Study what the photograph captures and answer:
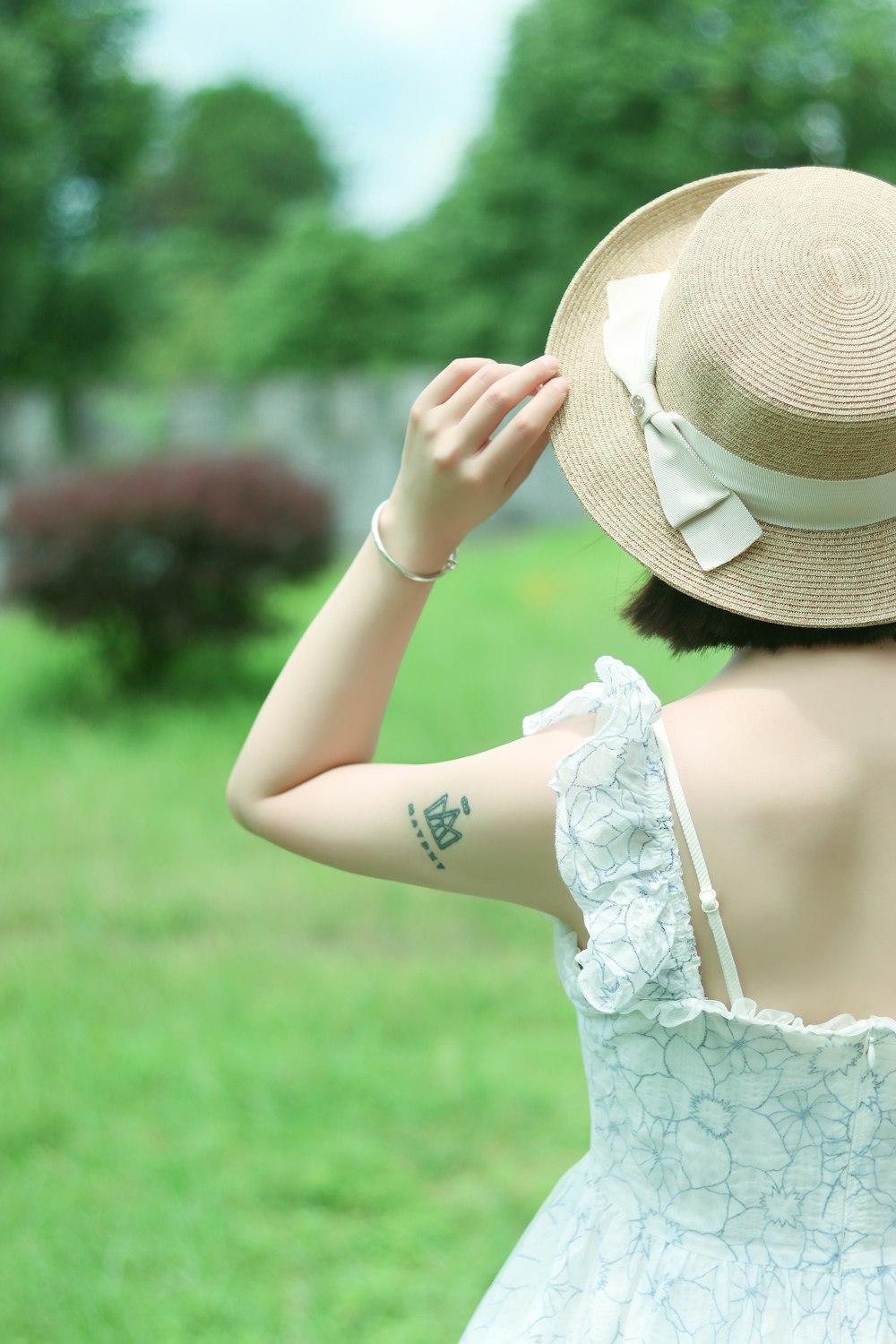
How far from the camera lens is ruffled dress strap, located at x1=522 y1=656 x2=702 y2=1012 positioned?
94cm

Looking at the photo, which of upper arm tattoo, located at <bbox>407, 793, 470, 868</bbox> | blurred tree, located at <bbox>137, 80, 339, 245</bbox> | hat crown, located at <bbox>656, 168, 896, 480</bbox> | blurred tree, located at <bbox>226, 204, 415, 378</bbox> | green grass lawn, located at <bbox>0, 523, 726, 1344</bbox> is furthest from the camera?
blurred tree, located at <bbox>137, 80, 339, 245</bbox>

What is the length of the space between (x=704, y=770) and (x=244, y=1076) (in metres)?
2.39

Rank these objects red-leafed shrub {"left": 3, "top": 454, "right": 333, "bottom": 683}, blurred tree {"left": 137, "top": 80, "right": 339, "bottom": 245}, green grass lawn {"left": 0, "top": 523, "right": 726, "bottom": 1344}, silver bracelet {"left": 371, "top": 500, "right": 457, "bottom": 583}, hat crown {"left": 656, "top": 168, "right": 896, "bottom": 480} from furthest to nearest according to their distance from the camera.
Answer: blurred tree {"left": 137, "top": 80, "right": 339, "bottom": 245} → red-leafed shrub {"left": 3, "top": 454, "right": 333, "bottom": 683} → green grass lawn {"left": 0, "top": 523, "right": 726, "bottom": 1344} → silver bracelet {"left": 371, "top": 500, "right": 457, "bottom": 583} → hat crown {"left": 656, "top": 168, "right": 896, "bottom": 480}

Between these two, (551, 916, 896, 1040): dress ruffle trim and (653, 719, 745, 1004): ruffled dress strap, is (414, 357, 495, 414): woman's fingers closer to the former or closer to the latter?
(653, 719, 745, 1004): ruffled dress strap

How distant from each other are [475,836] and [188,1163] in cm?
205

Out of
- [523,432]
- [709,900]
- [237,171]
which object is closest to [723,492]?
[523,432]

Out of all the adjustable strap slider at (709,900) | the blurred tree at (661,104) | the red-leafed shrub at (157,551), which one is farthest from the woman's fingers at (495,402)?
the blurred tree at (661,104)

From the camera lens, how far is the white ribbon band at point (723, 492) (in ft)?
3.00

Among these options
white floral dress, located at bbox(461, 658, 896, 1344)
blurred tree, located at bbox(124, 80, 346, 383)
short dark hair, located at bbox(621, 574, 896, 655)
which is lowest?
blurred tree, located at bbox(124, 80, 346, 383)

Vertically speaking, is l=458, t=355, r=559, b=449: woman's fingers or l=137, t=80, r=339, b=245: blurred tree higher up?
l=458, t=355, r=559, b=449: woman's fingers

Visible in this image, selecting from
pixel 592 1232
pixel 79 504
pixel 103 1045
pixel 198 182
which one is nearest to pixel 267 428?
pixel 79 504

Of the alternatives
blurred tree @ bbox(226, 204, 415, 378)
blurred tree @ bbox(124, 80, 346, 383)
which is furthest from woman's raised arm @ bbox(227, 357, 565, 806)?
blurred tree @ bbox(124, 80, 346, 383)

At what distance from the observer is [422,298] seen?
19.9m

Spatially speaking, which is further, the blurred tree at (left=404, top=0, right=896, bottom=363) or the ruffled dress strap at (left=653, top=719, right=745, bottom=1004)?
the blurred tree at (left=404, top=0, right=896, bottom=363)
